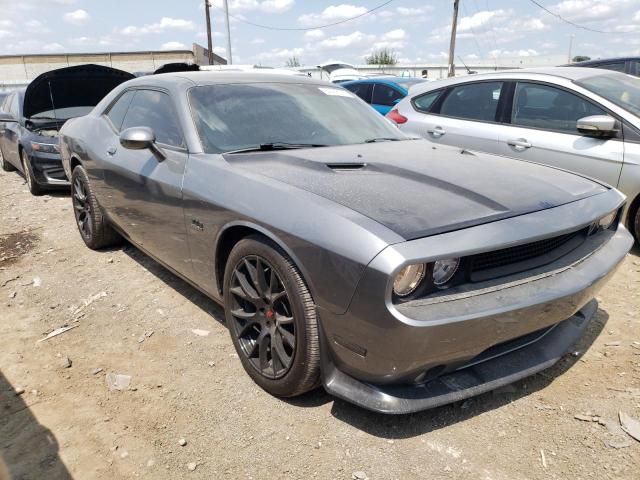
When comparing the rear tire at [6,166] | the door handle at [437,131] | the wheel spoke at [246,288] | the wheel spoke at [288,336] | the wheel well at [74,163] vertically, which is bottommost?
the rear tire at [6,166]

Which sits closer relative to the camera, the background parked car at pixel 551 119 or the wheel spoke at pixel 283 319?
the wheel spoke at pixel 283 319

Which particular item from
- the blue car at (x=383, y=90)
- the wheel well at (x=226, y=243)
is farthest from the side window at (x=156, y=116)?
the blue car at (x=383, y=90)

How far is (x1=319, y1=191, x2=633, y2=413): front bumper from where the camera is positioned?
6.02 feet

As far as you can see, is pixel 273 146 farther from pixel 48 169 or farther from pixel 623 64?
pixel 623 64

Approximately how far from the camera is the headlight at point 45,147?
255 inches

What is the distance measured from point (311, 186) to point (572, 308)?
1285mm

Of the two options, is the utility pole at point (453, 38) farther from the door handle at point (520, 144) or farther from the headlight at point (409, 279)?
the headlight at point (409, 279)

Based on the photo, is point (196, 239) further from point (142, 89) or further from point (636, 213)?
point (636, 213)

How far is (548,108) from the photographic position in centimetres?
453

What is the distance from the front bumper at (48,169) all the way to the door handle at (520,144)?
5.40 metres

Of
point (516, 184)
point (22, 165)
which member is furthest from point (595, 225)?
point (22, 165)

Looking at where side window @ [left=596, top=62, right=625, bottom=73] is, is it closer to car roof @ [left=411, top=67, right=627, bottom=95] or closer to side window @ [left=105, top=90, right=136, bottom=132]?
car roof @ [left=411, top=67, right=627, bottom=95]

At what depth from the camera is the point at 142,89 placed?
3824 mm

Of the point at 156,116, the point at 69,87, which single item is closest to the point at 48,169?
the point at 69,87
